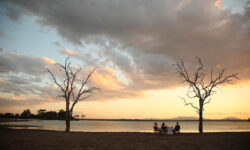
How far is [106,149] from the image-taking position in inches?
529

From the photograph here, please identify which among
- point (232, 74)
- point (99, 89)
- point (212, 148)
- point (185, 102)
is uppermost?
point (232, 74)

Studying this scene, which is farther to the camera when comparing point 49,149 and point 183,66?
point 183,66

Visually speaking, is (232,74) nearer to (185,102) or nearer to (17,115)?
(185,102)

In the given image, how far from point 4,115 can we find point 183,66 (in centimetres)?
19760

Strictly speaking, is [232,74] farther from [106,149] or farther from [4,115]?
[4,115]

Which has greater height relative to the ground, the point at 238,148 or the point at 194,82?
the point at 194,82

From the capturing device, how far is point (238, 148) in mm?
13727

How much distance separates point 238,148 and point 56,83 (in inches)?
1017

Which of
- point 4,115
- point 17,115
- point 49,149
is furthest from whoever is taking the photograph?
point 17,115

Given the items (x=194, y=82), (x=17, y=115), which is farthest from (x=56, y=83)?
(x=17, y=115)

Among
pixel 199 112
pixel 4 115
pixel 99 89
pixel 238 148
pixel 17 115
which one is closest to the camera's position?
pixel 238 148

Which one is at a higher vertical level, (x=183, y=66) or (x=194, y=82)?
(x=183, y=66)

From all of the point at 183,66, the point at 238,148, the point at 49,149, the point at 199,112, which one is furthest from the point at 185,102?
the point at 49,149

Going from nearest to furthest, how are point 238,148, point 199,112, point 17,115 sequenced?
1. point 238,148
2. point 199,112
3. point 17,115
